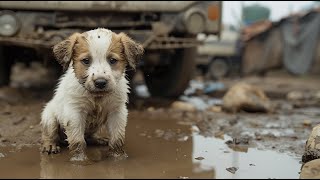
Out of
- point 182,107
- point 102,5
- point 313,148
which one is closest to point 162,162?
point 313,148

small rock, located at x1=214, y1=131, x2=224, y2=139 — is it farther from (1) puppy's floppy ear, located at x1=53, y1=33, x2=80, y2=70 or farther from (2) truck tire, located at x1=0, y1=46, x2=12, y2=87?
(2) truck tire, located at x1=0, y1=46, x2=12, y2=87

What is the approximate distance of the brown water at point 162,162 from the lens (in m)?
3.63

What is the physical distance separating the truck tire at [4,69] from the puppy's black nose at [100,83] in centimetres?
424

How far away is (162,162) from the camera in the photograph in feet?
13.2

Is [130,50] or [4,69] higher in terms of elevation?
[130,50]

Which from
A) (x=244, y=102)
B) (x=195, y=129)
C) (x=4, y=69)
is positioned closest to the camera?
(x=195, y=129)

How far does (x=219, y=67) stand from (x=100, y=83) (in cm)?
1344

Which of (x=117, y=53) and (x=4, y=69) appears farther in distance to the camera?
(x=4, y=69)

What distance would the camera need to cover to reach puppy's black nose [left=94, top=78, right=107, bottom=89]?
3739 millimetres

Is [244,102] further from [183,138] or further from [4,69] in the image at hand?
[4,69]

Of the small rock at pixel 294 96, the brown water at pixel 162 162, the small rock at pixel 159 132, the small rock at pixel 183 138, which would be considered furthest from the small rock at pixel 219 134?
the small rock at pixel 294 96

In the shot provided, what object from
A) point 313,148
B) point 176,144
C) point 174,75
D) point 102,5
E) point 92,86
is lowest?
point 176,144

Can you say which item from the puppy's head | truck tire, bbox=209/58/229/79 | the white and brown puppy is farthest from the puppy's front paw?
truck tire, bbox=209/58/229/79

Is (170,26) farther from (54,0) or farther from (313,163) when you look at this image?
(313,163)
